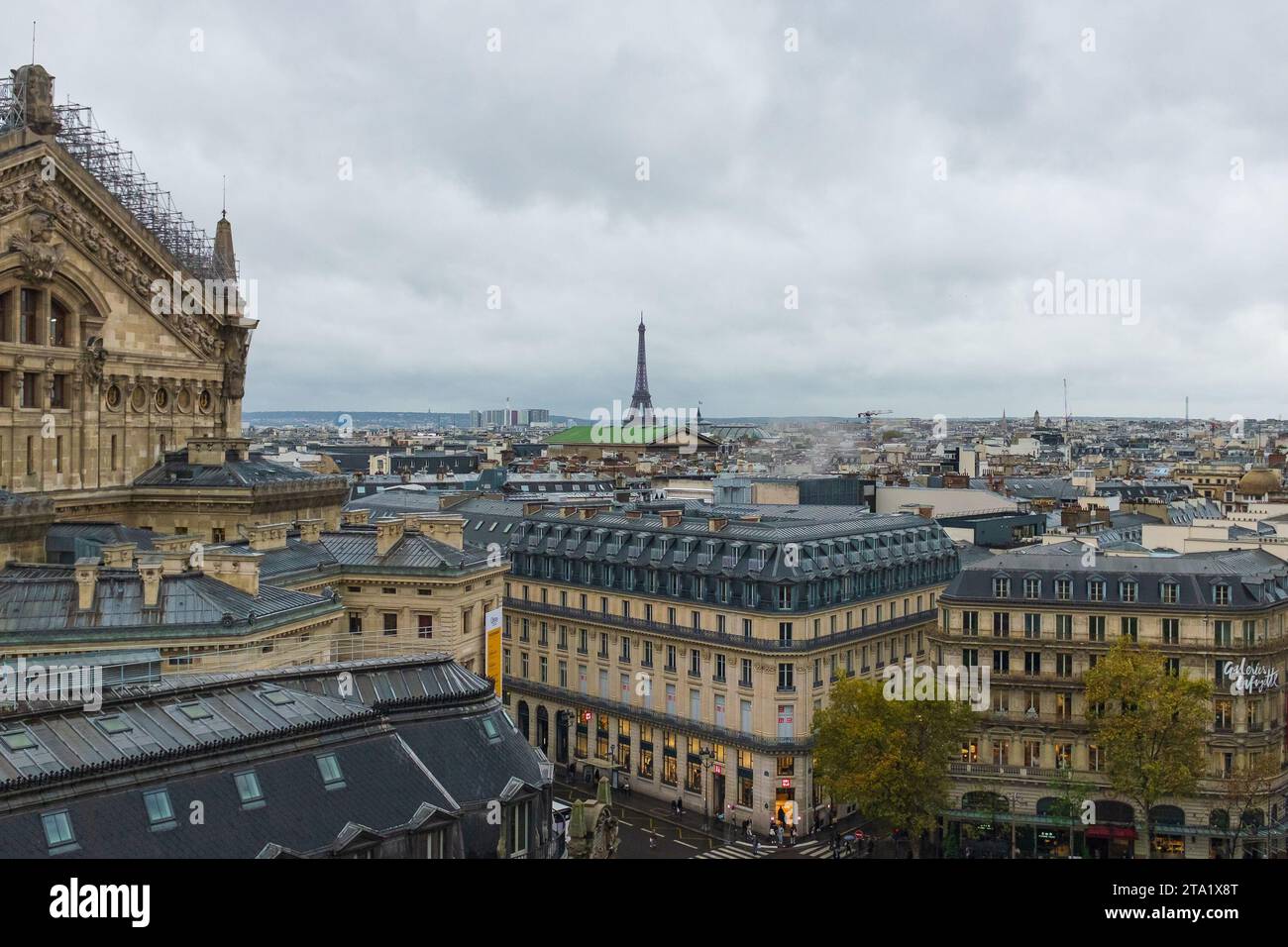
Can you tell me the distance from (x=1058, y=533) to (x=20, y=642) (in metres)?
78.8

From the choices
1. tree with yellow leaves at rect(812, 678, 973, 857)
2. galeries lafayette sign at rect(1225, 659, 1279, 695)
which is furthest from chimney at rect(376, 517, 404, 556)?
galeries lafayette sign at rect(1225, 659, 1279, 695)

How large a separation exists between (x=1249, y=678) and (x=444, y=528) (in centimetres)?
4200

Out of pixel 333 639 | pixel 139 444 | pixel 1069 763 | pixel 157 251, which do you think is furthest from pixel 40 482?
pixel 1069 763

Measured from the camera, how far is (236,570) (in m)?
50.8

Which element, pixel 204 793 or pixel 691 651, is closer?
pixel 204 793

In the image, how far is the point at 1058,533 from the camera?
101812 mm

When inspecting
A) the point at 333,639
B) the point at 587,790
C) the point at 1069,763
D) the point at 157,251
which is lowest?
the point at 587,790

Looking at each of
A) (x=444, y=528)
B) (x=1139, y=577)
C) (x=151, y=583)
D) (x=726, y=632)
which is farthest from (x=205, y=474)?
(x=1139, y=577)

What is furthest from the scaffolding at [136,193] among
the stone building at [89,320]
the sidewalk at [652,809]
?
the sidewalk at [652,809]

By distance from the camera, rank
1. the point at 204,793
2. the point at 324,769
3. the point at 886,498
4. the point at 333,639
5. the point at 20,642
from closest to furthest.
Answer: the point at 204,793, the point at 324,769, the point at 20,642, the point at 333,639, the point at 886,498

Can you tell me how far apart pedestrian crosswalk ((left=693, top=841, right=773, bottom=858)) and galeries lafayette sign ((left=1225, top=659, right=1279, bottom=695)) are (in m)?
25.3

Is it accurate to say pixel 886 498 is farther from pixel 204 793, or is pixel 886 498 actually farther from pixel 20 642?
pixel 204 793

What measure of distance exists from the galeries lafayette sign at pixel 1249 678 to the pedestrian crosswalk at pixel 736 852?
25.3m

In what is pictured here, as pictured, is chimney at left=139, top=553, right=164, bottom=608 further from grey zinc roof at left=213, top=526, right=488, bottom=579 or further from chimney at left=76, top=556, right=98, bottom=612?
grey zinc roof at left=213, top=526, right=488, bottom=579
